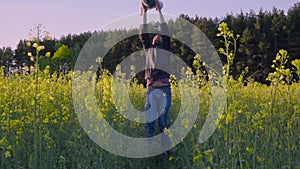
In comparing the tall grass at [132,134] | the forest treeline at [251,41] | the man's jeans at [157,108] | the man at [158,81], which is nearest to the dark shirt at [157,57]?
the man at [158,81]

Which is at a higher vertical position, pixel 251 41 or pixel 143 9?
pixel 251 41

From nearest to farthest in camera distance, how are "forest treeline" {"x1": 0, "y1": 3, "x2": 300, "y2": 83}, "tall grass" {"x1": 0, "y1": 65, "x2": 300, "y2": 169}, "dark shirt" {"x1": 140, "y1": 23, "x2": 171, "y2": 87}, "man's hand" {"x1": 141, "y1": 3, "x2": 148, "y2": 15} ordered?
1. "tall grass" {"x1": 0, "y1": 65, "x2": 300, "y2": 169}
2. "dark shirt" {"x1": 140, "y1": 23, "x2": 171, "y2": 87}
3. "man's hand" {"x1": 141, "y1": 3, "x2": 148, "y2": 15}
4. "forest treeline" {"x1": 0, "y1": 3, "x2": 300, "y2": 83}

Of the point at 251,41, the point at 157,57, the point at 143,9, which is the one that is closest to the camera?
the point at 157,57

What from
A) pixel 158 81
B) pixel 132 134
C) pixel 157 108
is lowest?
pixel 132 134

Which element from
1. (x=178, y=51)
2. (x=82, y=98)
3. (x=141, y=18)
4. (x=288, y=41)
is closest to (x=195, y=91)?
(x=141, y=18)

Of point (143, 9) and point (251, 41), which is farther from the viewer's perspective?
point (251, 41)

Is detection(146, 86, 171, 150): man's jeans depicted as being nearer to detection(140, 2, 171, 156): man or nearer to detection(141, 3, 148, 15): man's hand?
detection(140, 2, 171, 156): man

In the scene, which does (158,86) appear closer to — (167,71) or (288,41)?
(167,71)

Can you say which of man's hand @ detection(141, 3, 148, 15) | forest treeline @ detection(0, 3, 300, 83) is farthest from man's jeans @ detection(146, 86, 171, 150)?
forest treeline @ detection(0, 3, 300, 83)

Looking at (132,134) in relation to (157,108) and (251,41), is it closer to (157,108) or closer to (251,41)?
(157,108)

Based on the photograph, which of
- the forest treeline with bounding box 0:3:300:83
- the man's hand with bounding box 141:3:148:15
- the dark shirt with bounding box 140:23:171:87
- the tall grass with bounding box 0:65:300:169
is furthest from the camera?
the forest treeline with bounding box 0:3:300:83

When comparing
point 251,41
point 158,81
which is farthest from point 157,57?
point 251,41

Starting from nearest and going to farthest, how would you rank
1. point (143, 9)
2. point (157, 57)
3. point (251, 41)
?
point (157, 57) < point (143, 9) < point (251, 41)

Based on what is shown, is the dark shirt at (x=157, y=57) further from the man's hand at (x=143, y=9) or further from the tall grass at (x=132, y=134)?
the tall grass at (x=132, y=134)
